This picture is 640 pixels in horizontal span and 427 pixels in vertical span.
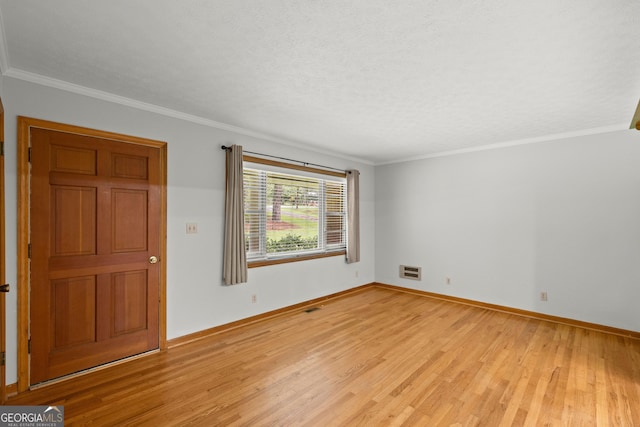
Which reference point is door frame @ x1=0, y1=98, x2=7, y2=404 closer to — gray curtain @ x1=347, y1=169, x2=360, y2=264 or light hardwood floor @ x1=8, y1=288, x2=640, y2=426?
light hardwood floor @ x1=8, y1=288, x2=640, y2=426

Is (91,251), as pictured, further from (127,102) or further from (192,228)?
(127,102)

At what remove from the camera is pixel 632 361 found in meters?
2.95

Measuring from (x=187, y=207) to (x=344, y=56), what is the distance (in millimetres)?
2353

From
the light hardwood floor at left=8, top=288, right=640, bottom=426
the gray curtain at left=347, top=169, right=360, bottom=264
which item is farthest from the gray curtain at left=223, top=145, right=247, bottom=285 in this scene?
the gray curtain at left=347, top=169, right=360, bottom=264

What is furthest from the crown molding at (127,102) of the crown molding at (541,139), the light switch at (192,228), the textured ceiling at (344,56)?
the crown molding at (541,139)

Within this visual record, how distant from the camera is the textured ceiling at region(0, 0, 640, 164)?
166 centimetres

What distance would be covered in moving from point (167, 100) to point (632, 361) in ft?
17.5

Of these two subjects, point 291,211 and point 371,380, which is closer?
point 371,380

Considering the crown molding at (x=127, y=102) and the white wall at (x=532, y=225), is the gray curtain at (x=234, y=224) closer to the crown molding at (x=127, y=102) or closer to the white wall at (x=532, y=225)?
the crown molding at (x=127, y=102)

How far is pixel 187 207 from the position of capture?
3373 millimetres

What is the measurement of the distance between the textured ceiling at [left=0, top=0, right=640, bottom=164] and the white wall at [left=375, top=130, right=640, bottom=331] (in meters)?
0.80

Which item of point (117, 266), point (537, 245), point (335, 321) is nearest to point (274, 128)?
point (117, 266)

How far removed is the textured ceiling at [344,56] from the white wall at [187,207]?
200 mm

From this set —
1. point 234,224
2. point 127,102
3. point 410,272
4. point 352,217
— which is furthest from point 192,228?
point 410,272
